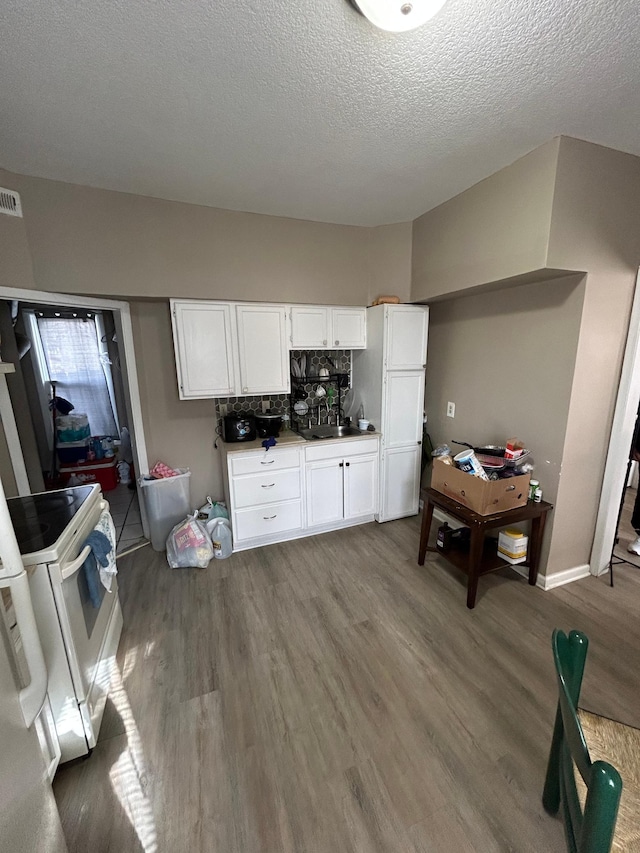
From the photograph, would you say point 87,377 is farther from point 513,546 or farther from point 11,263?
point 513,546

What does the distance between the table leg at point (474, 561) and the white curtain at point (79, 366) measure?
14.8 feet

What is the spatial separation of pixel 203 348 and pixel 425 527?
2114 mm

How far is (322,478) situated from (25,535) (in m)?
1.95

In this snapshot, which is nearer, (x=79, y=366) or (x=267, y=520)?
(x=267, y=520)

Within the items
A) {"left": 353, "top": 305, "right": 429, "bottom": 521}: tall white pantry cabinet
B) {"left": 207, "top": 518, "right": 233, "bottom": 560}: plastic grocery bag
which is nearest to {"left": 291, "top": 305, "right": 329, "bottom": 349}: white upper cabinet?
{"left": 353, "top": 305, "right": 429, "bottom": 521}: tall white pantry cabinet

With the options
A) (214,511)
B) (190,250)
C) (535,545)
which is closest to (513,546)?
(535,545)

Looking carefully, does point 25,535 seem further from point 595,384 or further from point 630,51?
point 595,384

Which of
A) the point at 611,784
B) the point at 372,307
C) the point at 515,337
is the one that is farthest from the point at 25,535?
the point at 515,337

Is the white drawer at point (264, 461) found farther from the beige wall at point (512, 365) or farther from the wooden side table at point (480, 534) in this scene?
the beige wall at point (512, 365)

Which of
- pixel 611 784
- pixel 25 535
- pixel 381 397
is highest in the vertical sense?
pixel 381 397

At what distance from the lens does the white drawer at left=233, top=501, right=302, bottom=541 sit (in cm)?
270

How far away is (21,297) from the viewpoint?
2.03 metres

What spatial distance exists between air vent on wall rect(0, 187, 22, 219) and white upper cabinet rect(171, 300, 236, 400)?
3.02 ft

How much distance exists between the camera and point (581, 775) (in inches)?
26.2
